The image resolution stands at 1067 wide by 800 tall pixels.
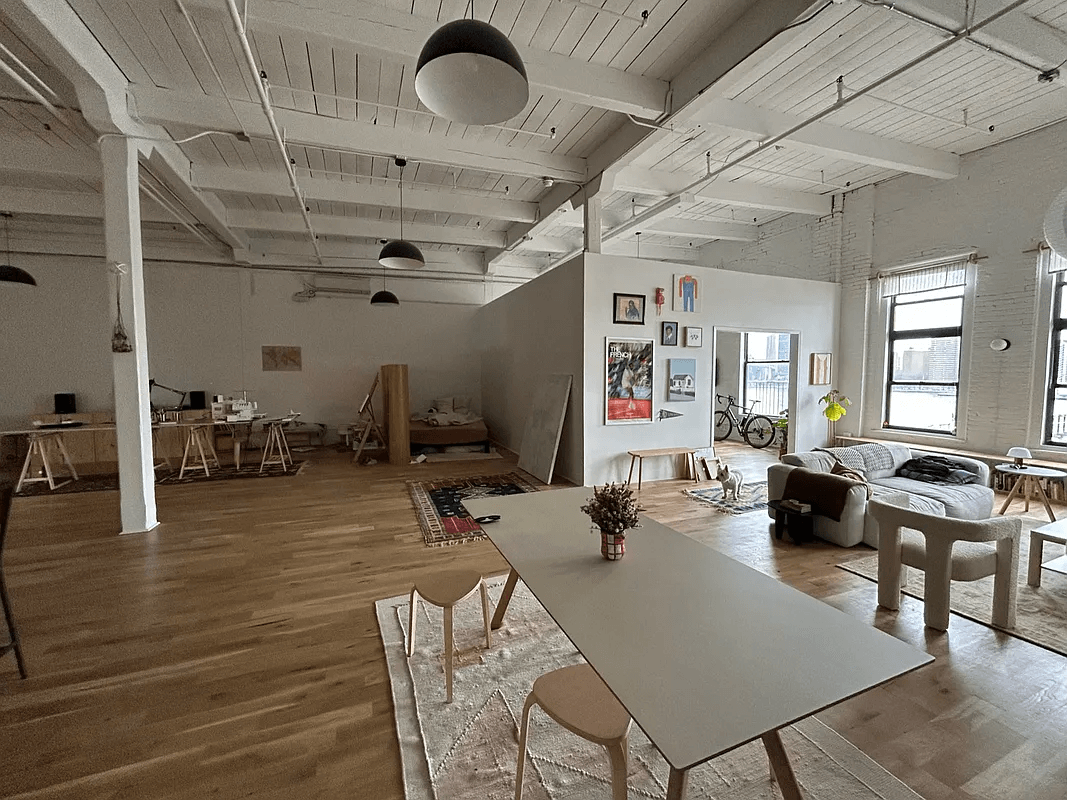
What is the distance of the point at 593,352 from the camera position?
583 centimetres

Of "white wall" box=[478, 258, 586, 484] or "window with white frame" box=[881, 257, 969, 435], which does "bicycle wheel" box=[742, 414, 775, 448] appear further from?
"white wall" box=[478, 258, 586, 484]

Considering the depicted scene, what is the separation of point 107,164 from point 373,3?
3.04 meters

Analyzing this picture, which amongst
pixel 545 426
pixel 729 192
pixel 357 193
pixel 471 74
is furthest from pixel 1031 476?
pixel 357 193

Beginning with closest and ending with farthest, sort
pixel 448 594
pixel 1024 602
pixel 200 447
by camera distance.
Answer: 1. pixel 448 594
2. pixel 1024 602
3. pixel 200 447

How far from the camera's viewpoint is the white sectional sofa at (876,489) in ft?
13.0

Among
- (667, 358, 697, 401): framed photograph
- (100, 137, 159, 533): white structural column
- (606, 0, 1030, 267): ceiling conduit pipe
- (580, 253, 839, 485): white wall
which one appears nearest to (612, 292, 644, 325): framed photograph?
(580, 253, 839, 485): white wall

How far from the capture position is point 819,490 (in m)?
4.12

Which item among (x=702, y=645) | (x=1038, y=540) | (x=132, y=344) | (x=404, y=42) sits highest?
(x=404, y=42)

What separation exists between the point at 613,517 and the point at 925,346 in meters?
7.36

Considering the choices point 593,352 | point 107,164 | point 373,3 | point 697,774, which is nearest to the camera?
point 697,774

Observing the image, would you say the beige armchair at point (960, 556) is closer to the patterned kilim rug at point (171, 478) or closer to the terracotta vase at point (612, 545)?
the terracotta vase at point (612, 545)

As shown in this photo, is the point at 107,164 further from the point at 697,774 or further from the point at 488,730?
the point at 697,774

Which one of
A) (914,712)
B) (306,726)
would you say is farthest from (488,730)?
(914,712)

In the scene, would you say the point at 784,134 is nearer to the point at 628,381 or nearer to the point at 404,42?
the point at 628,381
